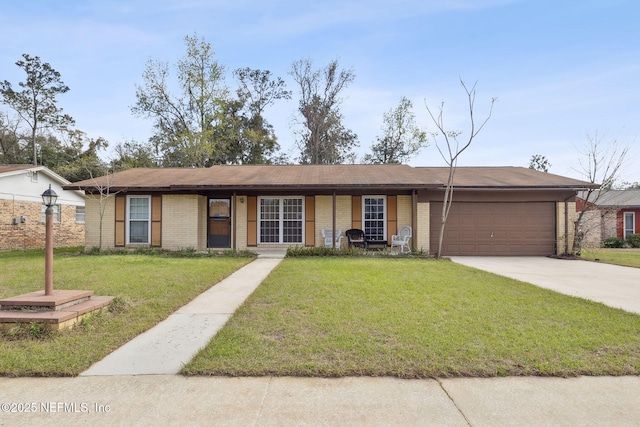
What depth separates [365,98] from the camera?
68.3 feet

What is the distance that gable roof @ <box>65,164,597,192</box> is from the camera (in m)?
12.1

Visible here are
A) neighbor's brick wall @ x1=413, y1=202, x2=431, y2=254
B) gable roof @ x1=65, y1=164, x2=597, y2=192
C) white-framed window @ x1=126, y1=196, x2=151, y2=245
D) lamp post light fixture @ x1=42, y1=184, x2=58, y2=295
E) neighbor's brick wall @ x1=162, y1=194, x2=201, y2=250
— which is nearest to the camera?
lamp post light fixture @ x1=42, y1=184, x2=58, y2=295

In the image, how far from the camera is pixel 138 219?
1330 centimetres

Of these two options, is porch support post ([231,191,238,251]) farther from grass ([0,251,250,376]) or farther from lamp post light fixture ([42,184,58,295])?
lamp post light fixture ([42,184,58,295])

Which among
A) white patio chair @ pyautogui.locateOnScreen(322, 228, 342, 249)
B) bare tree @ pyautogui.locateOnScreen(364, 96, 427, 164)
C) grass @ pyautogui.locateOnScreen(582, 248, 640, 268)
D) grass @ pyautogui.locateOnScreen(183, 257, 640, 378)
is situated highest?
bare tree @ pyautogui.locateOnScreen(364, 96, 427, 164)

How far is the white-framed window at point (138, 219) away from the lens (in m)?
13.2

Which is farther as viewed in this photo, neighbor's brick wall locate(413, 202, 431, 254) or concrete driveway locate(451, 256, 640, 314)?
neighbor's brick wall locate(413, 202, 431, 254)

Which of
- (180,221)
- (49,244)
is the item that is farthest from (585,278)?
(180,221)

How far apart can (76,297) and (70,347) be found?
1.27m

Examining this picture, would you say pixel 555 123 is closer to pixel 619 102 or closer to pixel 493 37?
pixel 619 102

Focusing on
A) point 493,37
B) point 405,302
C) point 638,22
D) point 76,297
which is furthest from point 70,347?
point 638,22

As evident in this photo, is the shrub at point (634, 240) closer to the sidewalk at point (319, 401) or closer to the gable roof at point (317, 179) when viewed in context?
the gable roof at point (317, 179)

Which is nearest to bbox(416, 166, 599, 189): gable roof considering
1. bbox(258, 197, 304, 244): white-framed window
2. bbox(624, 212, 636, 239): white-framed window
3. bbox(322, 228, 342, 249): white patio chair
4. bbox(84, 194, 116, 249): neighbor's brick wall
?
bbox(322, 228, 342, 249): white patio chair

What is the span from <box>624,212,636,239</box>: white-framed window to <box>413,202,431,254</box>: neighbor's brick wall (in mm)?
18382
